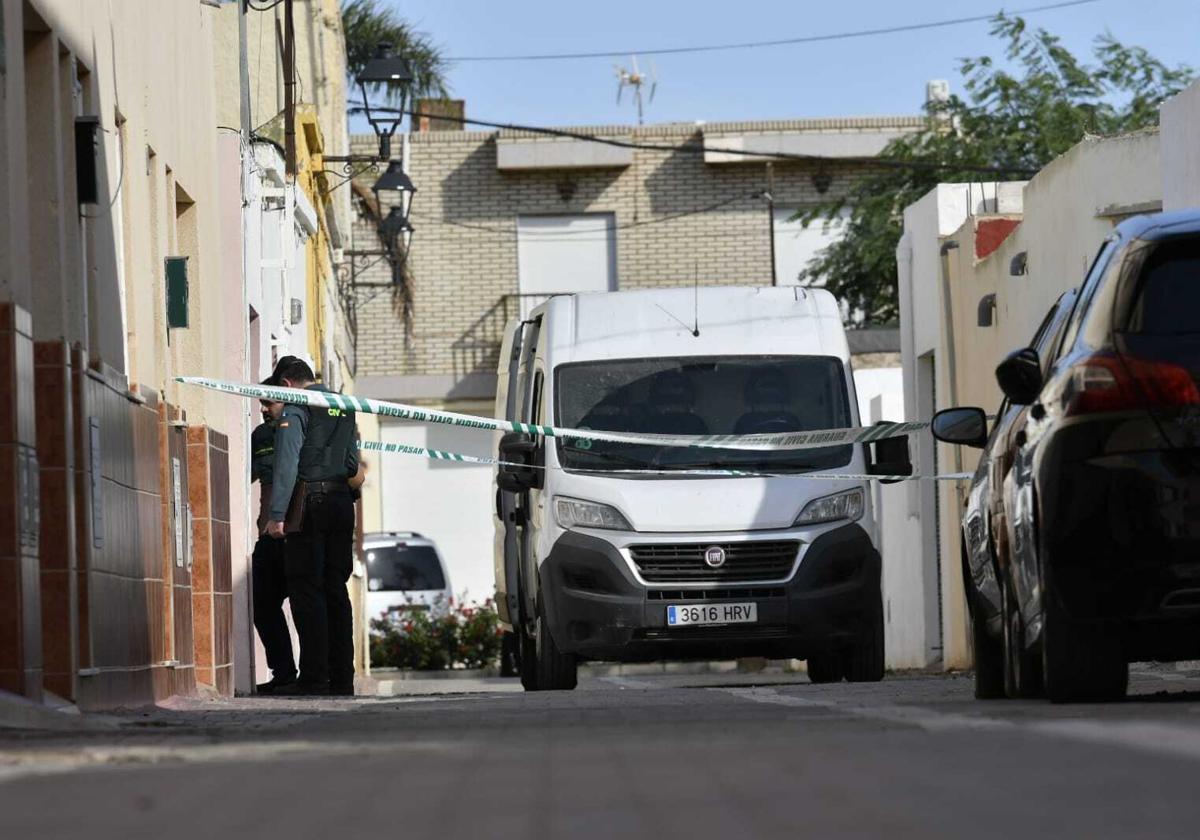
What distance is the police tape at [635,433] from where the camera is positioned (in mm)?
15266

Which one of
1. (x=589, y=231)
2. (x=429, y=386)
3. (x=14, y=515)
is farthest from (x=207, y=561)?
(x=589, y=231)

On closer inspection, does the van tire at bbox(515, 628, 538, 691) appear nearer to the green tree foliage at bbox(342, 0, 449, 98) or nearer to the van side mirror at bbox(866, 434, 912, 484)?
the van side mirror at bbox(866, 434, 912, 484)

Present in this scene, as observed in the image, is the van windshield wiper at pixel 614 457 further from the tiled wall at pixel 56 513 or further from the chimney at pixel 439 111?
the chimney at pixel 439 111

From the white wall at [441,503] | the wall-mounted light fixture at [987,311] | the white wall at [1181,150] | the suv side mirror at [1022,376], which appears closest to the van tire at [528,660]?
the white wall at [1181,150]

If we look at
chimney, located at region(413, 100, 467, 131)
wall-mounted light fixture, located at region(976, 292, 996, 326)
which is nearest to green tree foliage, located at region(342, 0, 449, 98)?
chimney, located at region(413, 100, 467, 131)

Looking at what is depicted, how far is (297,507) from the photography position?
50.5 feet

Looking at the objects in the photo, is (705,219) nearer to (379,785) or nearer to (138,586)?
(138,586)

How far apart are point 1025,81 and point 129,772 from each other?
125 feet

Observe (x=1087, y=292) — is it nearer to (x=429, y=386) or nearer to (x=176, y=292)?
(x=176, y=292)

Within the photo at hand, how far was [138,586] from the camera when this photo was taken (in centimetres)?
1287

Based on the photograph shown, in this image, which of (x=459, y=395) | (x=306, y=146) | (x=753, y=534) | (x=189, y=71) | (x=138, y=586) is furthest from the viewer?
(x=459, y=395)

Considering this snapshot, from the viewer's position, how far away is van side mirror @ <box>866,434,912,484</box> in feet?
52.4

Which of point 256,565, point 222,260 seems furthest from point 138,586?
point 222,260

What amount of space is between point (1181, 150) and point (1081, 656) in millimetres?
10409
